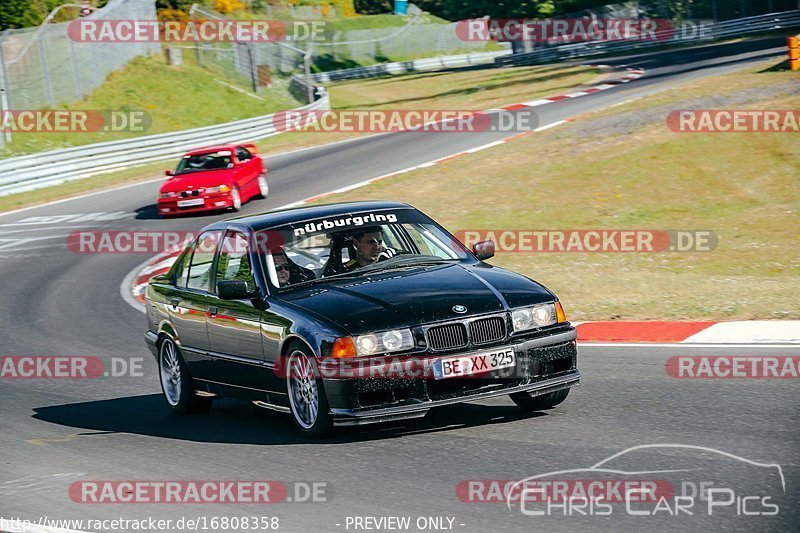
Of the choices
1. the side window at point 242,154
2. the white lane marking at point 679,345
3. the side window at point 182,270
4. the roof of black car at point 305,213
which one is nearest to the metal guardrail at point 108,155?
the side window at point 242,154

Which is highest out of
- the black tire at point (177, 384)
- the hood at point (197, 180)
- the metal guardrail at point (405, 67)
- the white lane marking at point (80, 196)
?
the black tire at point (177, 384)

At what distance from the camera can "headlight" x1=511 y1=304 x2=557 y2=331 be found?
748cm

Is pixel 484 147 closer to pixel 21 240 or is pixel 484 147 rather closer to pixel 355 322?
pixel 21 240

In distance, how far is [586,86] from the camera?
41250 mm

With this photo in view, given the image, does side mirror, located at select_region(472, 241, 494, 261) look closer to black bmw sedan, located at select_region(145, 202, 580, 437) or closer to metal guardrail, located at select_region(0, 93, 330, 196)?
black bmw sedan, located at select_region(145, 202, 580, 437)

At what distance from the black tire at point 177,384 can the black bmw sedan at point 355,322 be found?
2 centimetres

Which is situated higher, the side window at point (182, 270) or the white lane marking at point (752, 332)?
the side window at point (182, 270)

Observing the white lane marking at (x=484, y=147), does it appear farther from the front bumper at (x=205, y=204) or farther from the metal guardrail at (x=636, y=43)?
the metal guardrail at (x=636, y=43)

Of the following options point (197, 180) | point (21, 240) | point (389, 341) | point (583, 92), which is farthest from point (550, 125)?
point (389, 341)

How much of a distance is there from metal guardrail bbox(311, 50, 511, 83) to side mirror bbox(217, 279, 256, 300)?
58338mm

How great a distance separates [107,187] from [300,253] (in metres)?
22.1

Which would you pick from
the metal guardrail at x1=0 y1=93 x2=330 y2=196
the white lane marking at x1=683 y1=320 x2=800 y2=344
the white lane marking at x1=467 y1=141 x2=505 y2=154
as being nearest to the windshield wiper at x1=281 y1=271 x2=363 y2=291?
the white lane marking at x1=683 y1=320 x2=800 y2=344

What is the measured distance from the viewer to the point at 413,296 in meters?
7.45

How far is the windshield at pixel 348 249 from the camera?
823 centimetres
